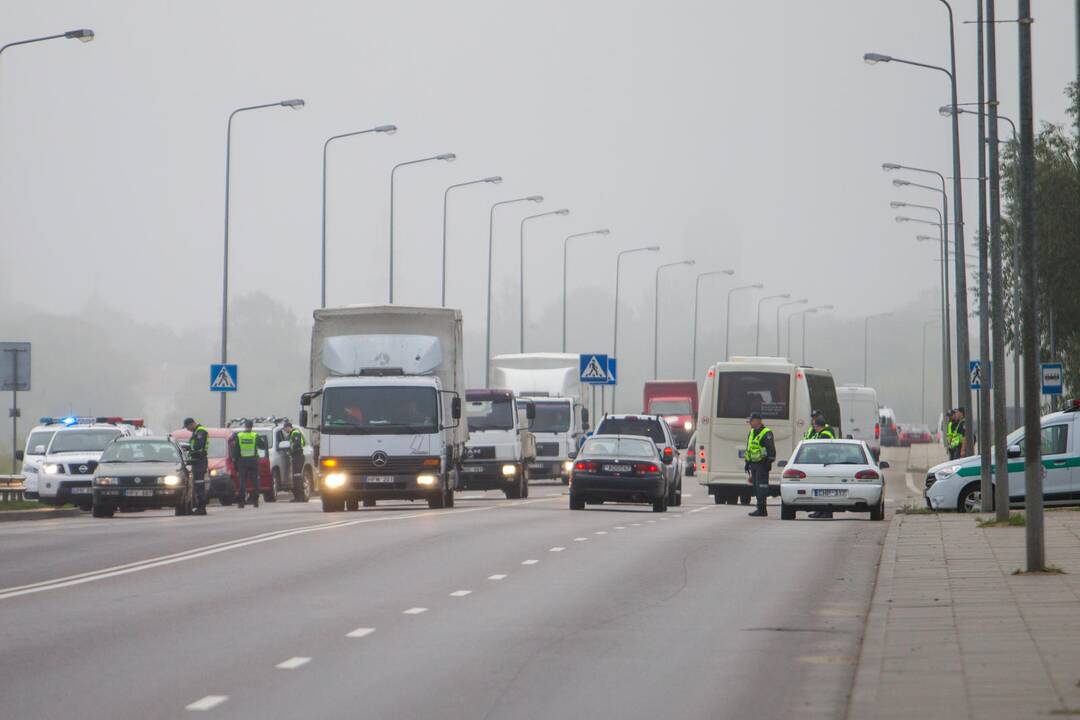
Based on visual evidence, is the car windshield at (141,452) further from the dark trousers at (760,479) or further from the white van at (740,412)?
the white van at (740,412)

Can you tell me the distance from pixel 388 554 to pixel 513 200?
45314 millimetres

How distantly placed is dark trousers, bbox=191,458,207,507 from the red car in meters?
5.01

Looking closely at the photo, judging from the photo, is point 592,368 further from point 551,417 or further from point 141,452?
point 141,452

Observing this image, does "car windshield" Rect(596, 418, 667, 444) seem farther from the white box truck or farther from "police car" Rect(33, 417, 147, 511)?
"police car" Rect(33, 417, 147, 511)

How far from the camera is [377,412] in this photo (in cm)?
3531

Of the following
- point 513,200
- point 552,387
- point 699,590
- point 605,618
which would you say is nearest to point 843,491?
point 699,590

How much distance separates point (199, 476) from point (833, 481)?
12064mm

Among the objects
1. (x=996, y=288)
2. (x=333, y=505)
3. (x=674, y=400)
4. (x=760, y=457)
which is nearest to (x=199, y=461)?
(x=333, y=505)

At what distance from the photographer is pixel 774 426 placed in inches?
1689

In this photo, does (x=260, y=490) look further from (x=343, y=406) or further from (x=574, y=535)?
(x=574, y=535)

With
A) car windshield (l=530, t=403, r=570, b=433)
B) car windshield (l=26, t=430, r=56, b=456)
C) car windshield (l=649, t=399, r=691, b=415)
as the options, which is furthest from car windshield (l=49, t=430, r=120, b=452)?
car windshield (l=649, t=399, r=691, b=415)

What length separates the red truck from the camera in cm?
7475

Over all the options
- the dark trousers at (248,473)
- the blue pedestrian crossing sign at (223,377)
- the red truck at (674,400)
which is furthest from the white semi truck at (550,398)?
the red truck at (674,400)

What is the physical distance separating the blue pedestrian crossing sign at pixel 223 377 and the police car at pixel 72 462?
5.33m
